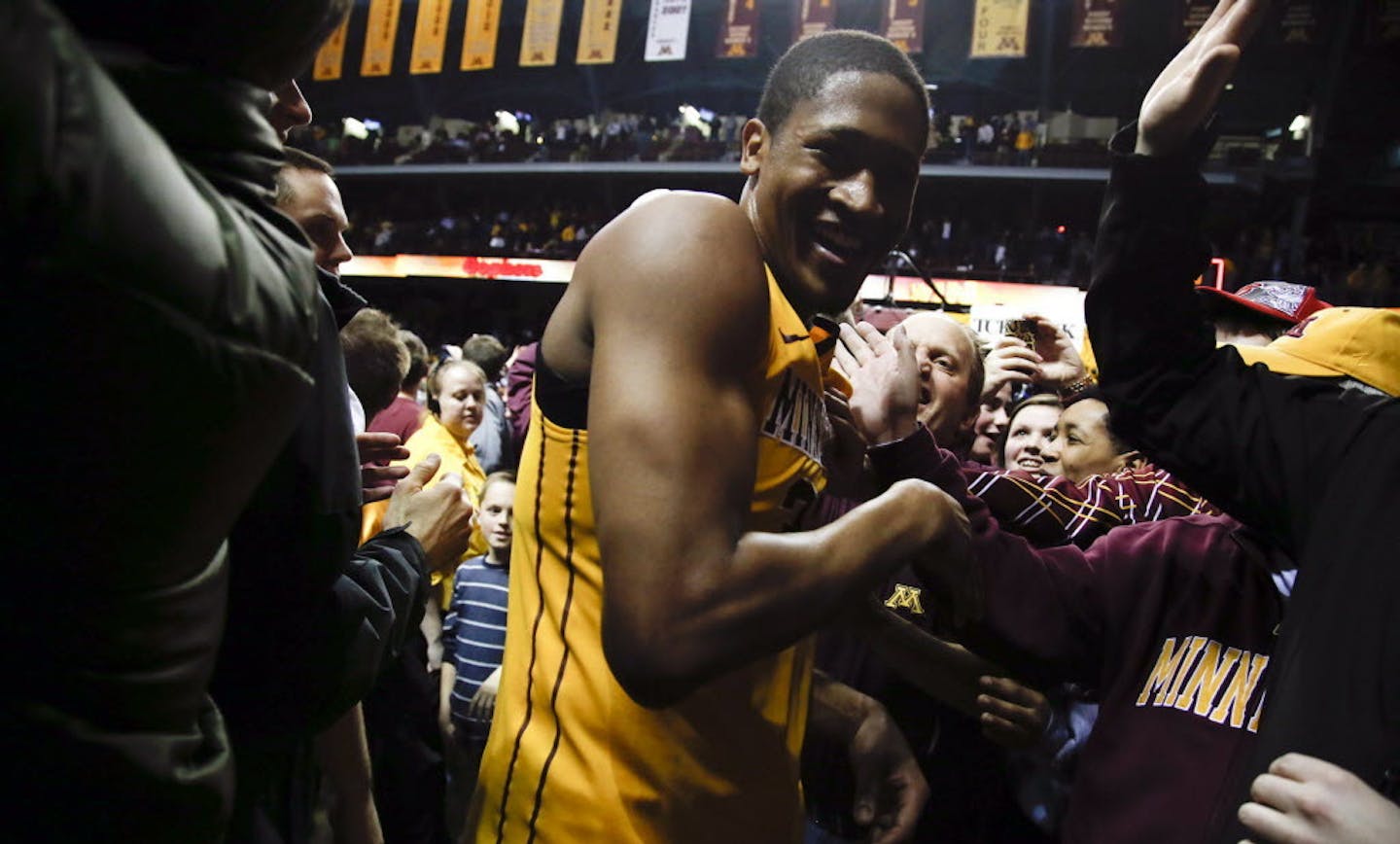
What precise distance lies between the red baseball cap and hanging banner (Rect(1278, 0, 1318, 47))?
65.6 ft

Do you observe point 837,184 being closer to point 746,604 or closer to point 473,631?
point 746,604

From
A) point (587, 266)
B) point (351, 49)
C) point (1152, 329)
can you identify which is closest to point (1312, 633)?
point (1152, 329)

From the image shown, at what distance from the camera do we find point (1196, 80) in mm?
1704

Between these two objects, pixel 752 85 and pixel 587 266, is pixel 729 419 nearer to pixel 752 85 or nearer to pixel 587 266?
pixel 587 266

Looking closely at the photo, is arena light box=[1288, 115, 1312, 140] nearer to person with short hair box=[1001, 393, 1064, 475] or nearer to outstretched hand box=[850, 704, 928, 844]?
Result: person with short hair box=[1001, 393, 1064, 475]

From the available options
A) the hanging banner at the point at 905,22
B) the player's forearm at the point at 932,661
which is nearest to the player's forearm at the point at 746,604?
the player's forearm at the point at 932,661

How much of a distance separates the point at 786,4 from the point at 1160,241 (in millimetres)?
24179

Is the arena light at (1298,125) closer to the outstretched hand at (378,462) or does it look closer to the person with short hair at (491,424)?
the person with short hair at (491,424)

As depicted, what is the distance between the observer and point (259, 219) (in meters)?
0.75

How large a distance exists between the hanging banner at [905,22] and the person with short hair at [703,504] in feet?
65.5

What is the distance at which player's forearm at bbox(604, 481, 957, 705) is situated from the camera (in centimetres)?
115

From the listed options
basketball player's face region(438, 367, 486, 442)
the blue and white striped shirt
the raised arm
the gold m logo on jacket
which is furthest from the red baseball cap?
basketball player's face region(438, 367, 486, 442)

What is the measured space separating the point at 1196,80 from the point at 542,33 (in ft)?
77.1

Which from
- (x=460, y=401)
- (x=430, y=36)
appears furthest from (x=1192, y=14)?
(x=460, y=401)
